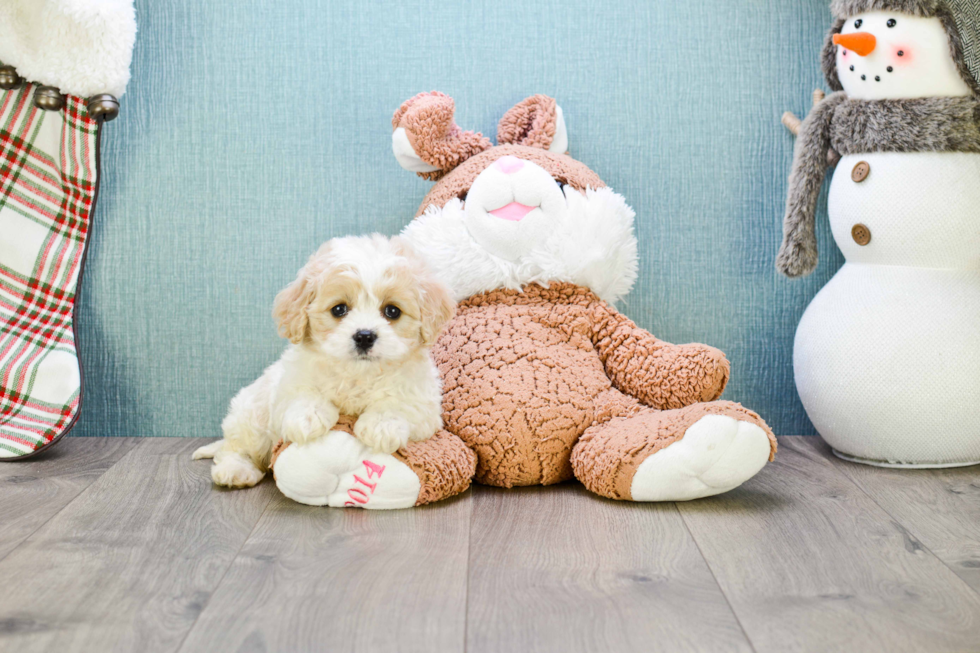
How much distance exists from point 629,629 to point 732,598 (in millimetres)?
151

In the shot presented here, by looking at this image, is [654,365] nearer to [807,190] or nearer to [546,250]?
[546,250]

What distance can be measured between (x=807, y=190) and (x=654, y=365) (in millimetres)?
455

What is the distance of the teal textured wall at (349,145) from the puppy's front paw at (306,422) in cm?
49

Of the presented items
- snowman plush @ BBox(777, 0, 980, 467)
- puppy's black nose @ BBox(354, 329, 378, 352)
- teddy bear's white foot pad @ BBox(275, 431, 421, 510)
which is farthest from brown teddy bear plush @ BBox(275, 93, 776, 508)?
snowman plush @ BBox(777, 0, 980, 467)

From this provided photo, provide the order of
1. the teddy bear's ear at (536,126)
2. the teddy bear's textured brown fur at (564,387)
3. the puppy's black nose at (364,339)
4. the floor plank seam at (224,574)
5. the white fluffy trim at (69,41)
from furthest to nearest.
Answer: the teddy bear's ear at (536,126) → the white fluffy trim at (69,41) → the teddy bear's textured brown fur at (564,387) → the puppy's black nose at (364,339) → the floor plank seam at (224,574)

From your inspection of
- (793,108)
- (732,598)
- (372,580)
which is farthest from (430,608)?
(793,108)

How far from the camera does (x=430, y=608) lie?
901 mm

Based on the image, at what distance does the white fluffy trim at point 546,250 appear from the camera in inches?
55.4

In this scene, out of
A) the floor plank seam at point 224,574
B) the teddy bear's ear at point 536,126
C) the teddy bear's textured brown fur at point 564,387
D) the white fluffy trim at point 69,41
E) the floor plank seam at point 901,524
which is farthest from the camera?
the teddy bear's ear at point 536,126

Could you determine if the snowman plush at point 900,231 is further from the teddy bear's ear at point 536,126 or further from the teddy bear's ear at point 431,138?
the teddy bear's ear at point 431,138

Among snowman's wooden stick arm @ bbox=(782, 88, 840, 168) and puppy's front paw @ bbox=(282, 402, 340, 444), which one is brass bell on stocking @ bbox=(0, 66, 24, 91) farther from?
snowman's wooden stick arm @ bbox=(782, 88, 840, 168)

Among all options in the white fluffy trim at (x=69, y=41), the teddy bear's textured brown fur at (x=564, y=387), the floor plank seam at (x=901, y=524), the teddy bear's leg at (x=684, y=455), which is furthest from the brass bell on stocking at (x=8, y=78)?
the floor plank seam at (x=901, y=524)

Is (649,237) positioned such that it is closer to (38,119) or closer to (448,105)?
(448,105)

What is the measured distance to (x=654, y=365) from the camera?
4.51 feet
